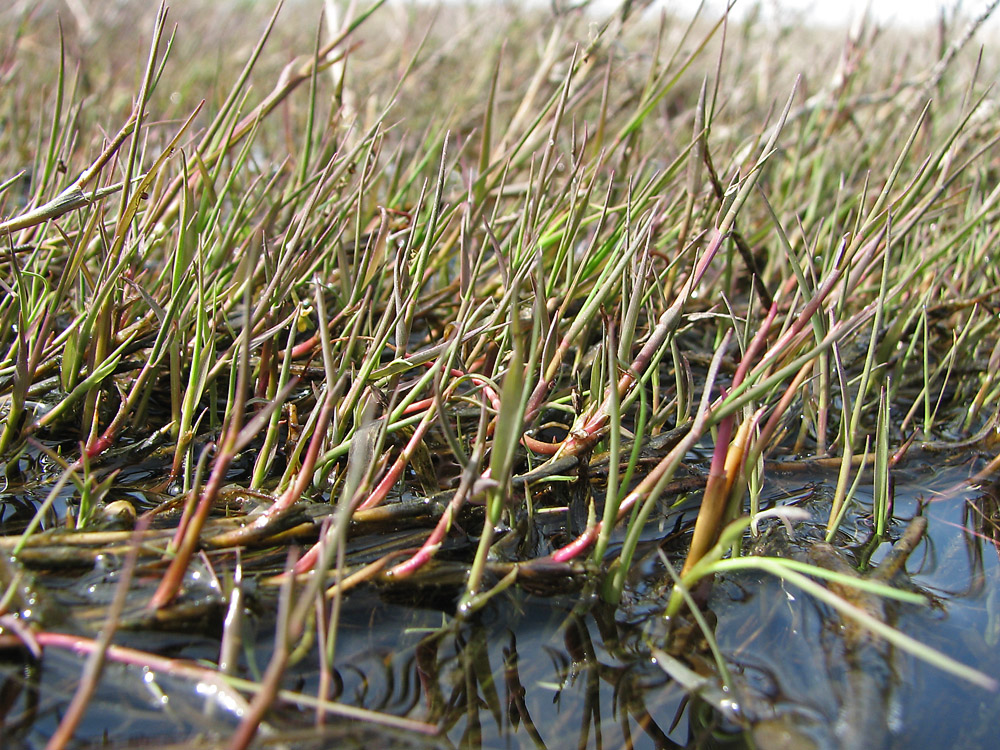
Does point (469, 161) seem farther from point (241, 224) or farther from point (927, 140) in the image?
point (241, 224)

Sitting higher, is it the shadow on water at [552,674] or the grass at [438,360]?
the grass at [438,360]

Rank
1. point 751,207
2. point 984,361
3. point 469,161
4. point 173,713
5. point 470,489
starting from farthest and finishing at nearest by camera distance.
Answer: point 469,161, point 751,207, point 984,361, point 470,489, point 173,713

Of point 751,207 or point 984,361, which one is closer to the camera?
point 984,361

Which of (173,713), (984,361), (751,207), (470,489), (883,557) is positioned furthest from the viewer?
(751,207)

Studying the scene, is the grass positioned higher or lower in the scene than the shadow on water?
higher

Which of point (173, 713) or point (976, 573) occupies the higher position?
point (173, 713)

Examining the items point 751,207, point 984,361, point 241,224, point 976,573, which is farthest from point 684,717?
point 751,207

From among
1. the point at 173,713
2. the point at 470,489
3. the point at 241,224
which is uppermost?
the point at 241,224

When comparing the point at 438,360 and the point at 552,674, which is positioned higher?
the point at 438,360
